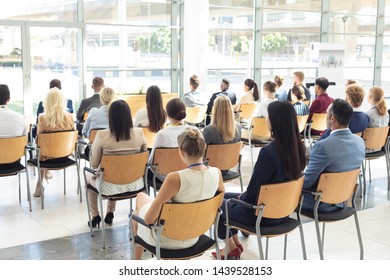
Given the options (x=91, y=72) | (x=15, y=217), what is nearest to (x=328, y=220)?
(x=15, y=217)

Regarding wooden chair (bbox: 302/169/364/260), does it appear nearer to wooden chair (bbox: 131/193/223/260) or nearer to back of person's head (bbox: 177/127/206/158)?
wooden chair (bbox: 131/193/223/260)

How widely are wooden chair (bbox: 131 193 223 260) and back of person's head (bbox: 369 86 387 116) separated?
3.71 meters

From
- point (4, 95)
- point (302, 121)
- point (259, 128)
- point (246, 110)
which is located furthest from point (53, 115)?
point (246, 110)

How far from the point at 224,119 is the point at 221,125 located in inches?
2.7

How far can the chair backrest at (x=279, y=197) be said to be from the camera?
360cm

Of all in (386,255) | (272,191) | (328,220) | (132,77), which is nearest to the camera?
(272,191)

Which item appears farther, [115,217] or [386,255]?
[115,217]

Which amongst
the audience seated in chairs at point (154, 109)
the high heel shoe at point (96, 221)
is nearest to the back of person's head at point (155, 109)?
the audience seated in chairs at point (154, 109)

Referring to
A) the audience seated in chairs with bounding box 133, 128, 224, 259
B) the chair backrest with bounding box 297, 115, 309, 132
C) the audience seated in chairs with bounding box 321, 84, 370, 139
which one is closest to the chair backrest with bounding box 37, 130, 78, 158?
the audience seated in chairs with bounding box 133, 128, 224, 259

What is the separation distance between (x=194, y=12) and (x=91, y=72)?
2675 millimetres

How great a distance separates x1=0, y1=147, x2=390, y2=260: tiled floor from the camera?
451 centimetres

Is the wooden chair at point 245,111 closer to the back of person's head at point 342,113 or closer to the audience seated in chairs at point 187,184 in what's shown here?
the back of person's head at point 342,113

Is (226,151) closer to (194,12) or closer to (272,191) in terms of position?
(272,191)

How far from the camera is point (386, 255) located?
4.57 metres
